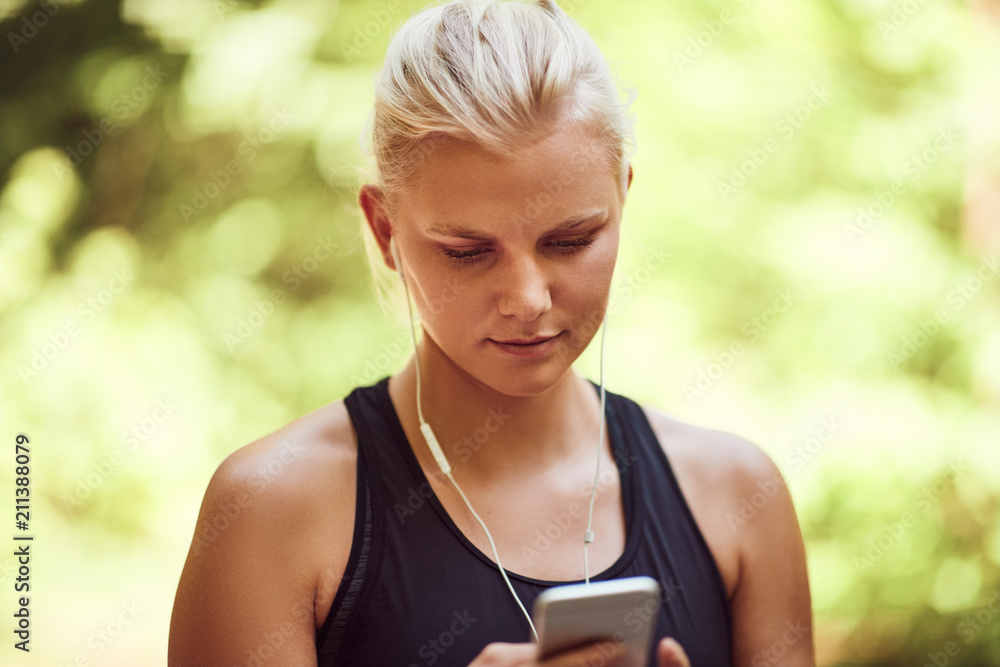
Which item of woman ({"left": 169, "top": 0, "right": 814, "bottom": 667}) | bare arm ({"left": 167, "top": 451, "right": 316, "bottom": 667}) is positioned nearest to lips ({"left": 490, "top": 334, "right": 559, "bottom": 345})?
woman ({"left": 169, "top": 0, "right": 814, "bottom": 667})

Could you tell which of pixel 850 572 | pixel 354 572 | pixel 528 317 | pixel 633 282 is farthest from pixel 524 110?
pixel 850 572

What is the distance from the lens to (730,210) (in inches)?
123

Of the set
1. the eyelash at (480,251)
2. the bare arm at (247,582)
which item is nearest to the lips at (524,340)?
the eyelash at (480,251)

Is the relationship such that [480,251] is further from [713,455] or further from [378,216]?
[713,455]

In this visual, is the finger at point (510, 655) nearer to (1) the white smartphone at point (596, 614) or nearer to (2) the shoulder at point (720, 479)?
(1) the white smartphone at point (596, 614)

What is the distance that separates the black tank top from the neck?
0.05 meters

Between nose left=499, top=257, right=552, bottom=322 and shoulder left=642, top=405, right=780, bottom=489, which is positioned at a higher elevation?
nose left=499, top=257, right=552, bottom=322

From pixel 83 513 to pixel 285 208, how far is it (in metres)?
1.26

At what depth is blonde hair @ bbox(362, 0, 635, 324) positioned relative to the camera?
4.00ft

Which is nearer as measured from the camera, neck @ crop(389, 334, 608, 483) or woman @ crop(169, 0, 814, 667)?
woman @ crop(169, 0, 814, 667)

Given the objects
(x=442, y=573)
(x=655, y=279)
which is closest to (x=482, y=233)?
(x=442, y=573)

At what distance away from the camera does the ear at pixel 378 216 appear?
1387 millimetres

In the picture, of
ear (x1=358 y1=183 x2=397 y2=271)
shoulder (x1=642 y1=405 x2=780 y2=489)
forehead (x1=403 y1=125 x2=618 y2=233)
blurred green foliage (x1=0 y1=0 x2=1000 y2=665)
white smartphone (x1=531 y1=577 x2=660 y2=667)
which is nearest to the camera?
white smartphone (x1=531 y1=577 x2=660 y2=667)

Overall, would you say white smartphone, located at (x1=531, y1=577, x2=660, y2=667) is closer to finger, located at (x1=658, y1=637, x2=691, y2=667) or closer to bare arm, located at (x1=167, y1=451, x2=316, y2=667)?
finger, located at (x1=658, y1=637, x2=691, y2=667)
